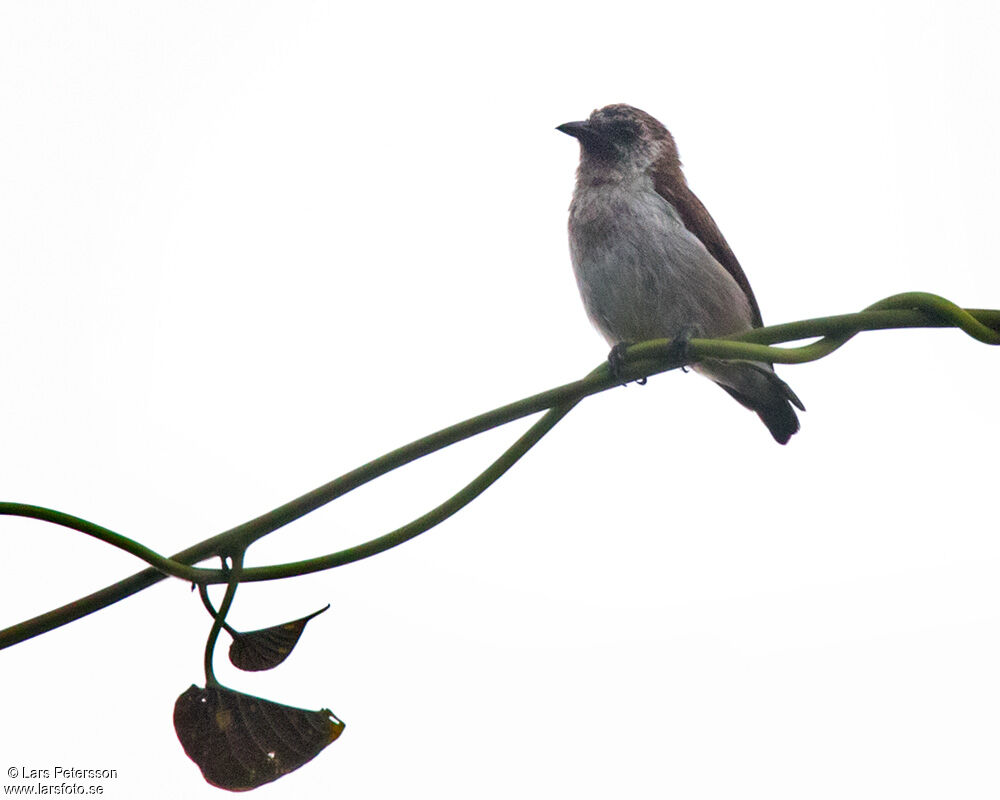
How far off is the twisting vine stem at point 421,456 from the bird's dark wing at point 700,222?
313cm

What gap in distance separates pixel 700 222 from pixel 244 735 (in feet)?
12.1

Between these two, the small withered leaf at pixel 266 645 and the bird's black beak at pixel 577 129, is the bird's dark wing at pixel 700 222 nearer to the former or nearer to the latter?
the bird's black beak at pixel 577 129

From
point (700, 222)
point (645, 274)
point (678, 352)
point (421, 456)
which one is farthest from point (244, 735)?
point (700, 222)

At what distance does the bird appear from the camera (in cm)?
450

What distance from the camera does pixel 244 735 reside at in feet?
5.41

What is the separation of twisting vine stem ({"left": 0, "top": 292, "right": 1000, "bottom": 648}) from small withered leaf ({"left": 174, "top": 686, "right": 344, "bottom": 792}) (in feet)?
0.23

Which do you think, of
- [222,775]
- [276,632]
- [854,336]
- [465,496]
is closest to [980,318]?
[854,336]

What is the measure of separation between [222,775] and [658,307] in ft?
10.4

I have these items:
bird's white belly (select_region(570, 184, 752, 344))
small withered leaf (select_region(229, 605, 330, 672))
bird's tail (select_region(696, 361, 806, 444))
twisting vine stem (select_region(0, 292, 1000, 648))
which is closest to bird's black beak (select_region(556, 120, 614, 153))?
bird's white belly (select_region(570, 184, 752, 344))

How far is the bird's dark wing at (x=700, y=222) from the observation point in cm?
482

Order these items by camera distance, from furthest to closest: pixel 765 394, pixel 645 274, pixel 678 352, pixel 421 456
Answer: pixel 765 394, pixel 645 274, pixel 678 352, pixel 421 456

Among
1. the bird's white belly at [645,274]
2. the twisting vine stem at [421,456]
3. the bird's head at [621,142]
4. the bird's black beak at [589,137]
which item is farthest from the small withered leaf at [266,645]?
the bird's black beak at [589,137]

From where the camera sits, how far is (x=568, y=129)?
210 inches

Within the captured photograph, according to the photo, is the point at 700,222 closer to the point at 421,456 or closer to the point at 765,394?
the point at 765,394
